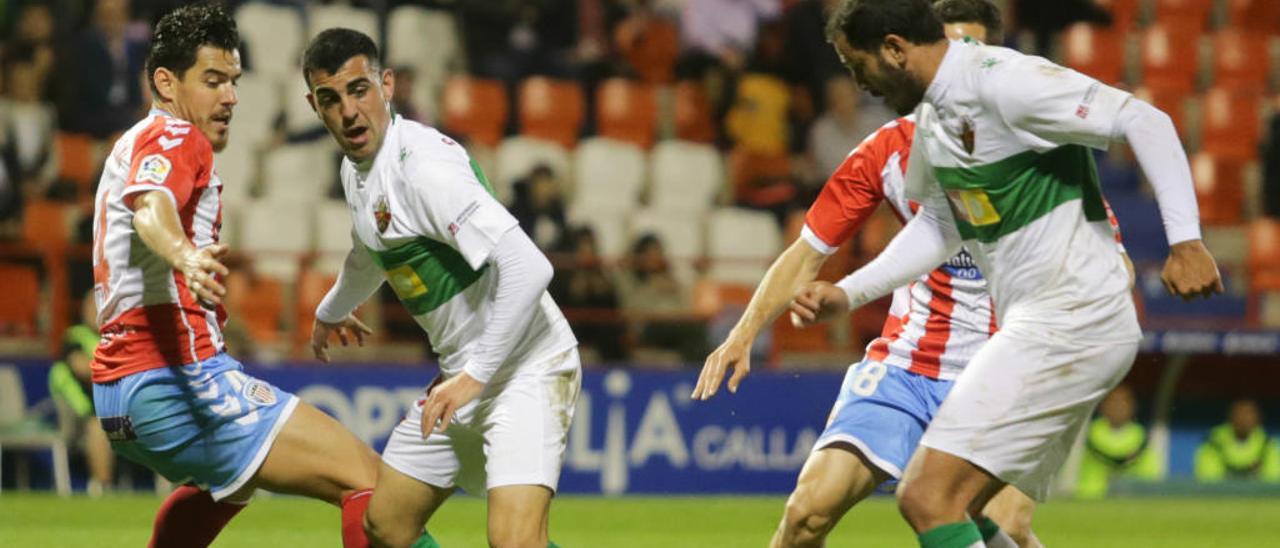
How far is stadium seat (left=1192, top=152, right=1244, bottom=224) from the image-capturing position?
1697 cm

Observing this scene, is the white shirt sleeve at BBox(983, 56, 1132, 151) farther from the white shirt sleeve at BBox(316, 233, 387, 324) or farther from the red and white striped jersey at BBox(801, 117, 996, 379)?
the white shirt sleeve at BBox(316, 233, 387, 324)

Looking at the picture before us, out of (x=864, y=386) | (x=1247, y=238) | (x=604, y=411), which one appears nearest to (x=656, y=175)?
(x=604, y=411)

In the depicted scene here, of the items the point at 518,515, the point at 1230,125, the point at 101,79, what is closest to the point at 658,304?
the point at 101,79

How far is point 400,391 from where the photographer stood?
44.3 ft

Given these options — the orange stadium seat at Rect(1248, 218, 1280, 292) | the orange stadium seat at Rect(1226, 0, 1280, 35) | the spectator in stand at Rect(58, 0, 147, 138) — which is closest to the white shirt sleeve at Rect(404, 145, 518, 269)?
the spectator in stand at Rect(58, 0, 147, 138)

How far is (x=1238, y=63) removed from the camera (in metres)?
18.8

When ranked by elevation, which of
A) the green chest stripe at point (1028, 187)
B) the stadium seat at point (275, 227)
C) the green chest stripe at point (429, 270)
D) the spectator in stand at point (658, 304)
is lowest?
the spectator in stand at point (658, 304)

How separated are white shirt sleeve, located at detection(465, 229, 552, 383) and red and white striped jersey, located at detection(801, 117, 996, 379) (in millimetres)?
1230

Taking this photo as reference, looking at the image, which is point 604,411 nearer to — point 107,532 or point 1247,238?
point 107,532

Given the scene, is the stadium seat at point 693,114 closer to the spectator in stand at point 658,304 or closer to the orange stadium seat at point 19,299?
the spectator in stand at point 658,304

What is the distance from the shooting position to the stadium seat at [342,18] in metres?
16.4

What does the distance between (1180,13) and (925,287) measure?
13.7m

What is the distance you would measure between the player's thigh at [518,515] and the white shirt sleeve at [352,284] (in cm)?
97

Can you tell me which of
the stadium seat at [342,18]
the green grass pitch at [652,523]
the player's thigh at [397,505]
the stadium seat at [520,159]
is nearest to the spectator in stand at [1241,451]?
the green grass pitch at [652,523]
